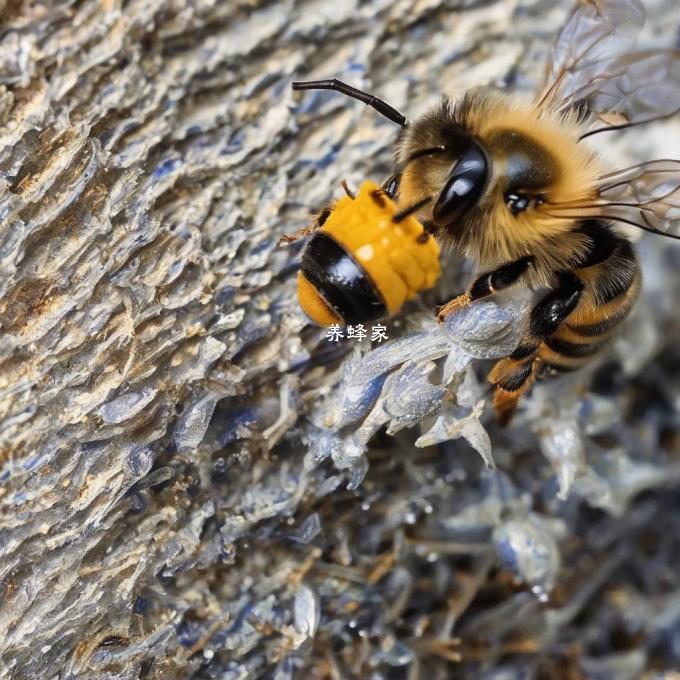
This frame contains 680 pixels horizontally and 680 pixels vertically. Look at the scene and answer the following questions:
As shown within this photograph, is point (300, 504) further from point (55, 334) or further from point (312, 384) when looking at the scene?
point (55, 334)

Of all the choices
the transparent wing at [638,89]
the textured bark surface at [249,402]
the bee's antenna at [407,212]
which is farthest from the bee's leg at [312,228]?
the transparent wing at [638,89]

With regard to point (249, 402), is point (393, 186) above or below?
above

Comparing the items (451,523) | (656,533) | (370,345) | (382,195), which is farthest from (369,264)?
(656,533)

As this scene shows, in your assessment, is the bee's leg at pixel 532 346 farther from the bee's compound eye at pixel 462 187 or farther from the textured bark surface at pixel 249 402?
the bee's compound eye at pixel 462 187

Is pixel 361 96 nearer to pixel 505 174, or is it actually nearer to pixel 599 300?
pixel 505 174

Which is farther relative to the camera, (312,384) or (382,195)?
(312,384)

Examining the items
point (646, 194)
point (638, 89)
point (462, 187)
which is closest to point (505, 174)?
point (462, 187)
